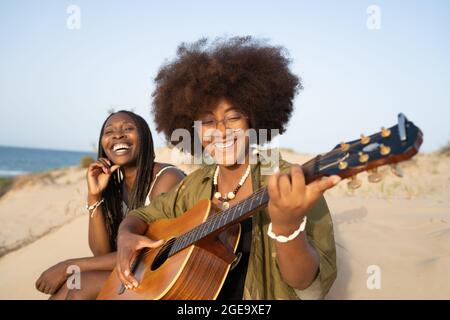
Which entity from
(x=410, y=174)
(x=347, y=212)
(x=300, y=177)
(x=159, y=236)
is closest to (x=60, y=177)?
(x=410, y=174)

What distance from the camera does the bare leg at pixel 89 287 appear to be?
10.6 feet

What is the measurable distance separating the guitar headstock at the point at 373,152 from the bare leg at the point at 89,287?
1.98 meters

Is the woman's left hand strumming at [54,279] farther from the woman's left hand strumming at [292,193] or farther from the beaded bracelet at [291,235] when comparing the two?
the woman's left hand strumming at [292,193]

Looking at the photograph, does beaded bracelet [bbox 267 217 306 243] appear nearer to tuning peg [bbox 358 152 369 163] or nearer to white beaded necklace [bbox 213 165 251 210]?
tuning peg [bbox 358 152 369 163]

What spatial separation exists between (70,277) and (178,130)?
4.19ft

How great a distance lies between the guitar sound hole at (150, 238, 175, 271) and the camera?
112 inches

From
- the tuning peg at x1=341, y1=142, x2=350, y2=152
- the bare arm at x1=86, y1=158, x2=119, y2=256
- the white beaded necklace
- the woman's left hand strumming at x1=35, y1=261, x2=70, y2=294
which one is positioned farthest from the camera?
the bare arm at x1=86, y1=158, x2=119, y2=256

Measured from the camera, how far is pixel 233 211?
2420 millimetres

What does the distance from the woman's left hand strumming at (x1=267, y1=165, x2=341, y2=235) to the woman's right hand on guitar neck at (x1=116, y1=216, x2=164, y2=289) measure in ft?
3.63

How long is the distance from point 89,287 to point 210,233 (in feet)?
4.09

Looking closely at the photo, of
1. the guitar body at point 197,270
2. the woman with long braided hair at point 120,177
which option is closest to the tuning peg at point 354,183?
the guitar body at point 197,270

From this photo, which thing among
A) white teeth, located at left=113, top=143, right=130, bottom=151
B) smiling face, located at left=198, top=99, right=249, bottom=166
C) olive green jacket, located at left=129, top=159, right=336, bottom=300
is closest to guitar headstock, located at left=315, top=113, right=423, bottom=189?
olive green jacket, located at left=129, top=159, right=336, bottom=300

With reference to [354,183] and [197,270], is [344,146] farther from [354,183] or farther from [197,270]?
[197,270]

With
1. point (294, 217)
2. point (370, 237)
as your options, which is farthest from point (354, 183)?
point (370, 237)
